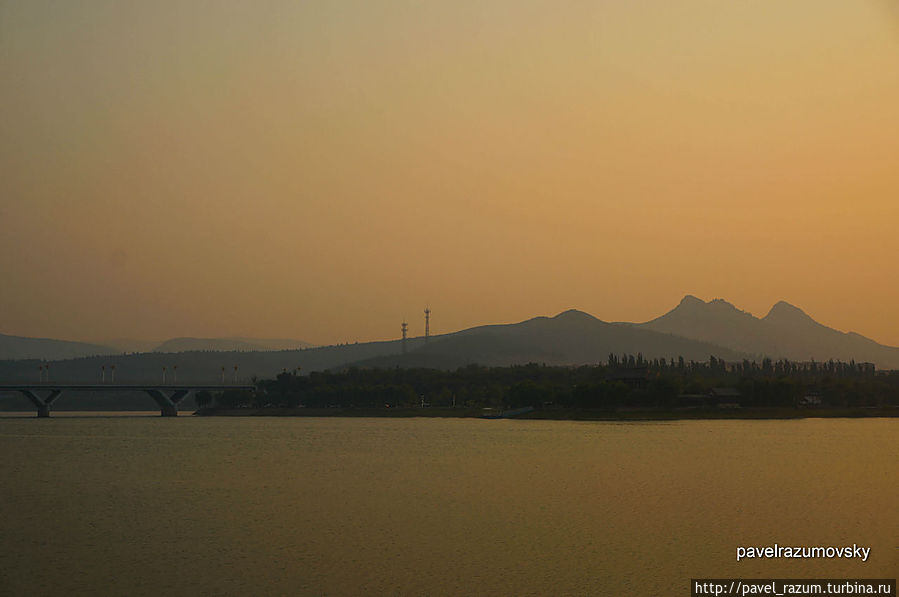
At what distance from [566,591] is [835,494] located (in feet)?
80.3

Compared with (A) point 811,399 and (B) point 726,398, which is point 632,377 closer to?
(B) point 726,398

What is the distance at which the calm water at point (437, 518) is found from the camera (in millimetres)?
30156

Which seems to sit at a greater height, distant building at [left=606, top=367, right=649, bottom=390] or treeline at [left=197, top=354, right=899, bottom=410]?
distant building at [left=606, top=367, right=649, bottom=390]

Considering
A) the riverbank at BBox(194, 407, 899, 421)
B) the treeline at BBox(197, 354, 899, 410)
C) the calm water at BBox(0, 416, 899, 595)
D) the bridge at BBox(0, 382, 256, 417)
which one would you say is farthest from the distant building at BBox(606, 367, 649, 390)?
the bridge at BBox(0, 382, 256, 417)

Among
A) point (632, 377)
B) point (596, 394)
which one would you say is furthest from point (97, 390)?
point (632, 377)

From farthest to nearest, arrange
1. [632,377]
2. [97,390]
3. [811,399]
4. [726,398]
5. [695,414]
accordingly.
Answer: [97,390]
[632,377]
[811,399]
[726,398]
[695,414]

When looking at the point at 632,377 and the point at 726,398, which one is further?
the point at 632,377

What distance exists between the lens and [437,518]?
41.1 meters

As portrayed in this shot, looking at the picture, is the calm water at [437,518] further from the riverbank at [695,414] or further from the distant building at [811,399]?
the distant building at [811,399]

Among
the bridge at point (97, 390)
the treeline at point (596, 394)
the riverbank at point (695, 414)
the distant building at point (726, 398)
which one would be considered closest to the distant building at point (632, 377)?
the treeline at point (596, 394)

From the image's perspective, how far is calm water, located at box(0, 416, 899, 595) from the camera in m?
30.2

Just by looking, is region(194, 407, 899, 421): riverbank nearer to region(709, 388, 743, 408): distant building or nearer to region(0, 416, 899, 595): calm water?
region(709, 388, 743, 408): distant building

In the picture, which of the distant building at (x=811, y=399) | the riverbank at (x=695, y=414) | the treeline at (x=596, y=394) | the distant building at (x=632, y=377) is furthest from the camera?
the distant building at (x=632, y=377)

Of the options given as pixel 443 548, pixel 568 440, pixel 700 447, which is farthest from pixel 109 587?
pixel 568 440
